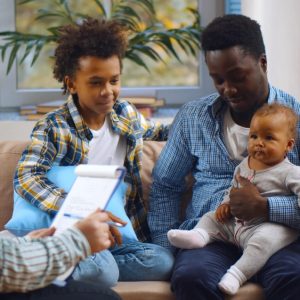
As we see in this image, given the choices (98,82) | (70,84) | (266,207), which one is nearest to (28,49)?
(70,84)

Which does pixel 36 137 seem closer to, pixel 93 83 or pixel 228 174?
pixel 93 83

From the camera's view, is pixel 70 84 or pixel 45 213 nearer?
pixel 45 213

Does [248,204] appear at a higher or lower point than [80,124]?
lower

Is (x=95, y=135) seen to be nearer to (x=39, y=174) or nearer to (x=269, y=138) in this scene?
(x=39, y=174)

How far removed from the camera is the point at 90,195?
1.50m

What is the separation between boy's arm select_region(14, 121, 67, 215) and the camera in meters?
2.08

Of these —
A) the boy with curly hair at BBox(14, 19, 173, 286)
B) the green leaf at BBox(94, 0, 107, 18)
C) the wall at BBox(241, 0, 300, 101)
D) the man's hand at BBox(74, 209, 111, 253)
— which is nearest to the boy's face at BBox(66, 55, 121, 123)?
the boy with curly hair at BBox(14, 19, 173, 286)

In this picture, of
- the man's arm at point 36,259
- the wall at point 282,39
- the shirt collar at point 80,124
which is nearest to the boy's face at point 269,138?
the shirt collar at point 80,124

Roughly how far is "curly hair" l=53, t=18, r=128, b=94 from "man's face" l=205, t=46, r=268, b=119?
35 centimetres

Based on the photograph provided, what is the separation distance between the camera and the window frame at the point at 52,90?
146 inches

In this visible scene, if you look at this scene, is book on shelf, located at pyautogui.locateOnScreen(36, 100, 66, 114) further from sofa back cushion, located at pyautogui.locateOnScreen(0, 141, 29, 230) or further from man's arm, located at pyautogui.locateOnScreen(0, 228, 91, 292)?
man's arm, located at pyautogui.locateOnScreen(0, 228, 91, 292)

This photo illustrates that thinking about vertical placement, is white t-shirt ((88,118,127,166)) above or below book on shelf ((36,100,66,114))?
above

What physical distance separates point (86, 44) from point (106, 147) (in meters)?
0.36

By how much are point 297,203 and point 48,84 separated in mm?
2231
